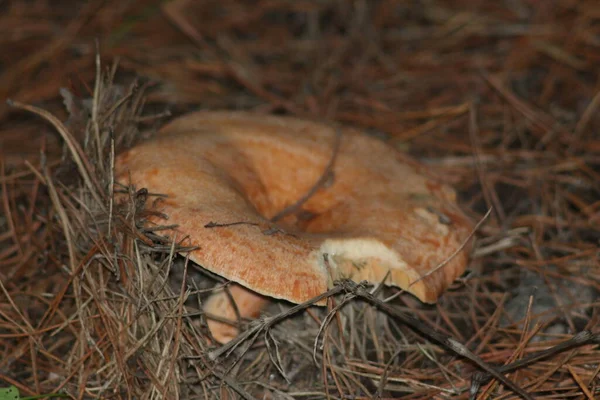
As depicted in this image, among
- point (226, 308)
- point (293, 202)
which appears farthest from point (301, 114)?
point (226, 308)

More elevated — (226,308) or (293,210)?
(293,210)

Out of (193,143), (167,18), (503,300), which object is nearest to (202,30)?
(167,18)

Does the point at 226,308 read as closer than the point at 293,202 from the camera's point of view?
Yes

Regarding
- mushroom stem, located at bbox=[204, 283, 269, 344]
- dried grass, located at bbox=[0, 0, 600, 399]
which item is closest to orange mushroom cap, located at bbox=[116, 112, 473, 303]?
dried grass, located at bbox=[0, 0, 600, 399]

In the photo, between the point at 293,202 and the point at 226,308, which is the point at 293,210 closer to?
the point at 293,202

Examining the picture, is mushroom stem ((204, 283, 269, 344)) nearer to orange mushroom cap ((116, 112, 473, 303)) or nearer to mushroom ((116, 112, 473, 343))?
mushroom ((116, 112, 473, 343))

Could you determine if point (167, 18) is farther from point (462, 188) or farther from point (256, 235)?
point (256, 235)
